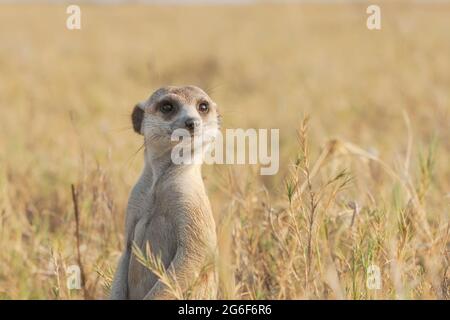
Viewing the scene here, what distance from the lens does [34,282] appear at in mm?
3963

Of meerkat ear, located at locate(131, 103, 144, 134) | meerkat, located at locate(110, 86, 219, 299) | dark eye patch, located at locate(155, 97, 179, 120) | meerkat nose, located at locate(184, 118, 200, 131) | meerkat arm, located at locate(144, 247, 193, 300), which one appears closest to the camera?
meerkat arm, located at locate(144, 247, 193, 300)

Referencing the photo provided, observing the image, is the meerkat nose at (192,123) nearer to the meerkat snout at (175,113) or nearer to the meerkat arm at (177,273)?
the meerkat snout at (175,113)

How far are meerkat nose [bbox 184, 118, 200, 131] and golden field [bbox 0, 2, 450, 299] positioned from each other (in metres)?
0.37

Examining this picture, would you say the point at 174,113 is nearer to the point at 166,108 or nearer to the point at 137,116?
the point at 166,108

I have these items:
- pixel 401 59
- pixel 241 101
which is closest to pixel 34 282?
pixel 241 101

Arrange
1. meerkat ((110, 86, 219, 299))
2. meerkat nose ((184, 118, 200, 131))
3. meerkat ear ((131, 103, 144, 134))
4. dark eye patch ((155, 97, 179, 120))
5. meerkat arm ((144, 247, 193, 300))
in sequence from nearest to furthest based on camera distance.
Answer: meerkat arm ((144, 247, 193, 300)) → meerkat ((110, 86, 219, 299)) → meerkat nose ((184, 118, 200, 131)) → dark eye patch ((155, 97, 179, 120)) → meerkat ear ((131, 103, 144, 134))

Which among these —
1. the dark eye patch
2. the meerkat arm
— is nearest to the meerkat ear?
the dark eye patch

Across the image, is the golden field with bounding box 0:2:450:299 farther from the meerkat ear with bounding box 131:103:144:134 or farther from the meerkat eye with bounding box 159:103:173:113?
the meerkat eye with bounding box 159:103:173:113

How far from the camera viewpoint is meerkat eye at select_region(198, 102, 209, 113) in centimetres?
308

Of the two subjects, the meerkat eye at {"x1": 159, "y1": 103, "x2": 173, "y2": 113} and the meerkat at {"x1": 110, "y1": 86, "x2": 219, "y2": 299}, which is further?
the meerkat eye at {"x1": 159, "y1": 103, "x2": 173, "y2": 113}

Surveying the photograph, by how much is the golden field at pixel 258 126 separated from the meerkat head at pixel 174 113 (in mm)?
379

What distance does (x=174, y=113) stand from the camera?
300cm

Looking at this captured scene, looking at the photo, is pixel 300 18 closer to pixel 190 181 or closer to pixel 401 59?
pixel 401 59
